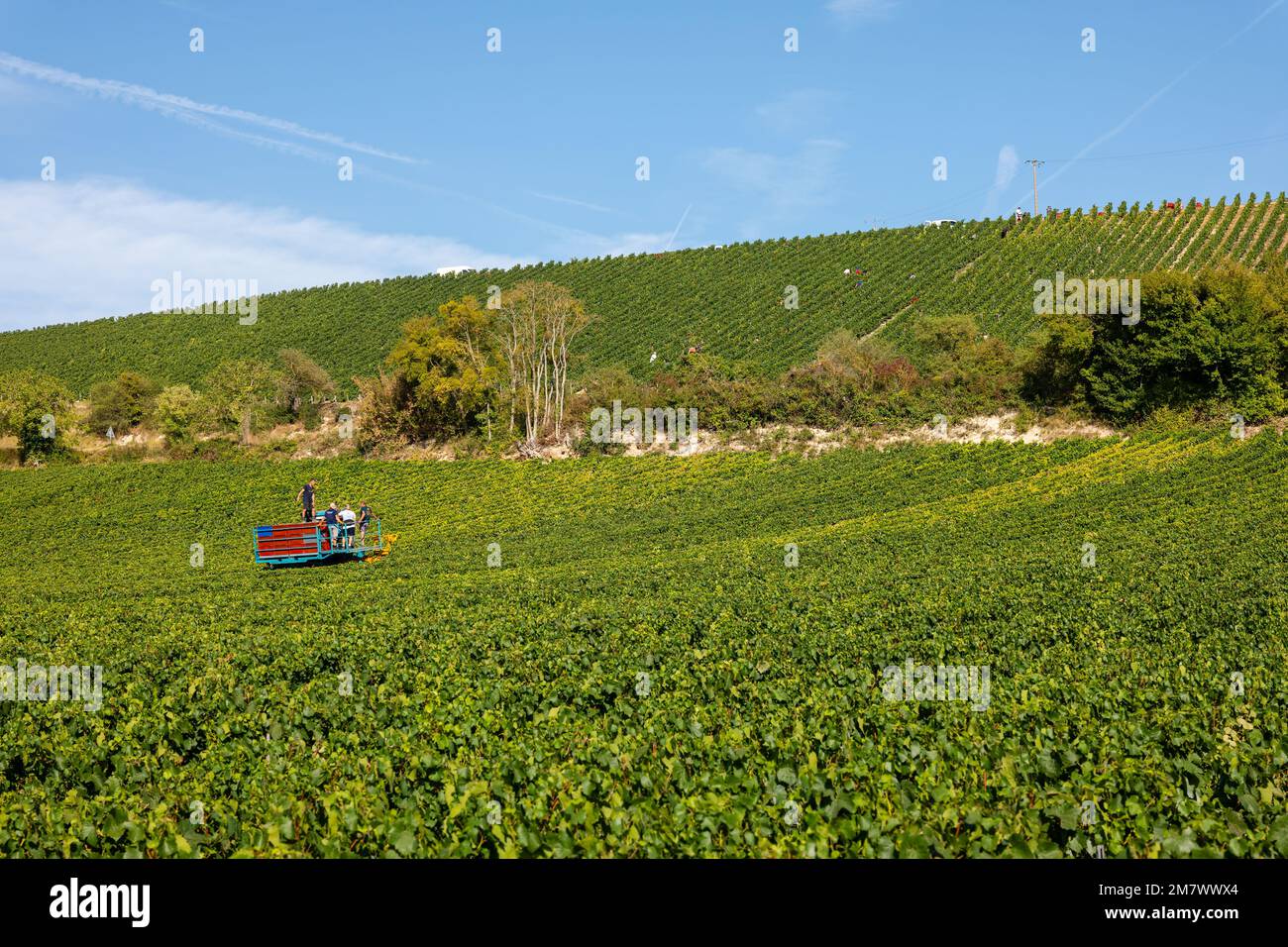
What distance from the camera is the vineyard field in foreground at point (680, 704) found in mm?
7359

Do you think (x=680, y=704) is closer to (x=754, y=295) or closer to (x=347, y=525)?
(x=347, y=525)

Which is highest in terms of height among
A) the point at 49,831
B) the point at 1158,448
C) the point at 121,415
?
the point at 121,415

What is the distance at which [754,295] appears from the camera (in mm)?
85000

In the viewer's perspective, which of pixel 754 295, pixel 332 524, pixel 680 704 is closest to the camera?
pixel 680 704

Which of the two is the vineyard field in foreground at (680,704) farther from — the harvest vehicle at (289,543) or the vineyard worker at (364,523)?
the vineyard worker at (364,523)

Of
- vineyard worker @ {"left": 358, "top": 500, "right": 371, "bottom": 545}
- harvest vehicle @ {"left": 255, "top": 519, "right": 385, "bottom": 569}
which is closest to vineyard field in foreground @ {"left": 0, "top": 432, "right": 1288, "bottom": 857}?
harvest vehicle @ {"left": 255, "top": 519, "right": 385, "bottom": 569}

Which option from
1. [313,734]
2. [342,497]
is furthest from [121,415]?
[313,734]

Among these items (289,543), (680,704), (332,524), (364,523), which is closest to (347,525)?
→ (332,524)

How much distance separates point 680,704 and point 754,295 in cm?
7674

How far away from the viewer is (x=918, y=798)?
774cm

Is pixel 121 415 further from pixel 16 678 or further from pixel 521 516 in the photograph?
pixel 16 678

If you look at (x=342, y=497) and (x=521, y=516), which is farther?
(x=342, y=497)

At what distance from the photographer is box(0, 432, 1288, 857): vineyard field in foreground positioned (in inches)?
290
